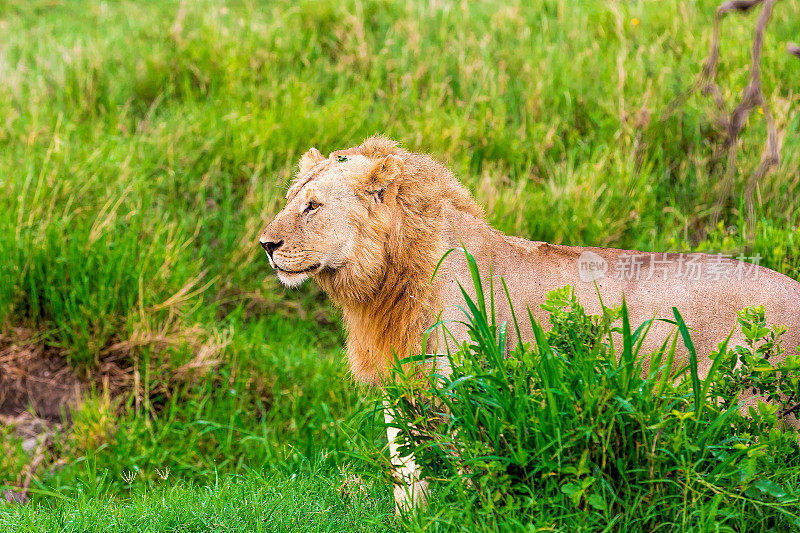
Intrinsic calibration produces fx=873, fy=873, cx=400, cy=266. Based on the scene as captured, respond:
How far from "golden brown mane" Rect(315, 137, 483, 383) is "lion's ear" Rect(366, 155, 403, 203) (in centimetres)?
4

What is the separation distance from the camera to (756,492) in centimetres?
258

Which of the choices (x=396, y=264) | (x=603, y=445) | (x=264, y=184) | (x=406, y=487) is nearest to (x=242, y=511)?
(x=406, y=487)

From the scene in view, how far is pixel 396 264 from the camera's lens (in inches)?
137

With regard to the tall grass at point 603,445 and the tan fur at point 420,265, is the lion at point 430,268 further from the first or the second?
the tall grass at point 603,445

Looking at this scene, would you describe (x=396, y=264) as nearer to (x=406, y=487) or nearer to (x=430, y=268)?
(x=430, y=268)

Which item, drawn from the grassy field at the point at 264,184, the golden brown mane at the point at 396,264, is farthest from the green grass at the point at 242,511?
the golden brown mane at the point at 396,264

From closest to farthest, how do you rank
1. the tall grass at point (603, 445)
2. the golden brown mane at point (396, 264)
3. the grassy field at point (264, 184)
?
the tall grass at point (603, 445) → the golden brown mane at point (396, 264) → the grassy field at point (264, 184)

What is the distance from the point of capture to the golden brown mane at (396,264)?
3.42 meters

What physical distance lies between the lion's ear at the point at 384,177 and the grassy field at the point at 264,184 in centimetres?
84

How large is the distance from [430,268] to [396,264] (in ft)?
0.47

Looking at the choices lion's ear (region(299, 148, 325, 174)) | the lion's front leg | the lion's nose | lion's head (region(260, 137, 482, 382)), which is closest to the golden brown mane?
lion's head (region(260, 137, 482, 382))

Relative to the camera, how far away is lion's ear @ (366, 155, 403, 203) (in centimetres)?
343

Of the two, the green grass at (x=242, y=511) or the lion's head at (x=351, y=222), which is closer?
the green grass at (x=242, y=511)

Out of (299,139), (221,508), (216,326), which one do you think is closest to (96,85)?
(299,139)
